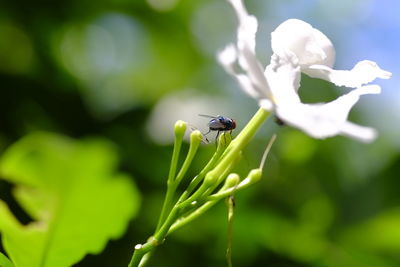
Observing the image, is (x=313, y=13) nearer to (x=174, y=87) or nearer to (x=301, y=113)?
(x=174, y=87)

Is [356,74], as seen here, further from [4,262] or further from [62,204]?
[4,262]

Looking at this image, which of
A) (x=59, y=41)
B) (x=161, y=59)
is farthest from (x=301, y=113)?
(x=161, y=59)

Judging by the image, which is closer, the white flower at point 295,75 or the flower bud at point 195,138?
the white flower at point 295,75

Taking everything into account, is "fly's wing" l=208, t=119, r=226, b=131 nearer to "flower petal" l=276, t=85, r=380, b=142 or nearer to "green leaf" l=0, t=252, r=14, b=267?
"flower petal" l=276, t=85, r=380, b=142

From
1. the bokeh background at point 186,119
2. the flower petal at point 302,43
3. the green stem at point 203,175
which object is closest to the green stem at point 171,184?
the green stem at point 203,175

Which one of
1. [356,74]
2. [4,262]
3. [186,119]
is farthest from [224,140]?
[186,119]

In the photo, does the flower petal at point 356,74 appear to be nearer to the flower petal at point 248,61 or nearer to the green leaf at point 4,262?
the flower petal at point 248,61
